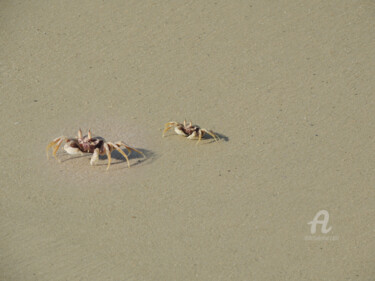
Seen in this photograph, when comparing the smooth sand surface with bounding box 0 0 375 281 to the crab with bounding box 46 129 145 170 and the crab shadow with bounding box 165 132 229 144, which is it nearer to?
the crab shadow with bounding box 165 132 229 144

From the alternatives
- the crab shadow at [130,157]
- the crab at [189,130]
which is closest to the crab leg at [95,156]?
the crab shadow at [130,157]

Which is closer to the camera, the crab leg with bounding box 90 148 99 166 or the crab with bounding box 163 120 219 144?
the crab leg with bounding box 90 148 99 166

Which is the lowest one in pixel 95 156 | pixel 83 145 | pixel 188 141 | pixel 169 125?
pixel 95 156

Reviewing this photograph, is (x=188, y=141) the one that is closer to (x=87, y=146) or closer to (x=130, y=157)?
(x=130, y=157)

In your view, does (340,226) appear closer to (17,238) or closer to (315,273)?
(315,273)

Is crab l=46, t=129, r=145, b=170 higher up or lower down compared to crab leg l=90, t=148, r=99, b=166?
higher up

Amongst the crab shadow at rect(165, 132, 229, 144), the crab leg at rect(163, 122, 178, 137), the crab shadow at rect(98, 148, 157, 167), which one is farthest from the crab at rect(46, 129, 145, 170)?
the crab shadow at rect(165, 132, 229, 144)

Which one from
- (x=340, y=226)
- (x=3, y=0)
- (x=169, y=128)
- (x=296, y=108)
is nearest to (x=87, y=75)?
(x=169, y=128)

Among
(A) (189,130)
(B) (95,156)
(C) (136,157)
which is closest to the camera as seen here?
(B) (95,156)

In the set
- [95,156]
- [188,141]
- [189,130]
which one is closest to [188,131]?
[189,130]
